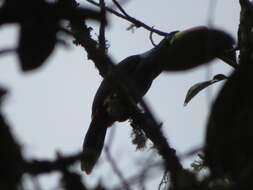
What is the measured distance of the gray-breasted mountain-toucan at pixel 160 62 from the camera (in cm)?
111

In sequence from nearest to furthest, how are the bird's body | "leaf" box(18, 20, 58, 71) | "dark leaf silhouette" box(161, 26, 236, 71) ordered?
"leaf" box(18, 20, 58, 71) < "dark leaf silhouette" box(161, 26, 236, 71) < the bird's body

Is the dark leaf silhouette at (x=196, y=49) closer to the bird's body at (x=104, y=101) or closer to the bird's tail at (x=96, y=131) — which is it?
the bird's body at (x=104, y=101)

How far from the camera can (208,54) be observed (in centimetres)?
100

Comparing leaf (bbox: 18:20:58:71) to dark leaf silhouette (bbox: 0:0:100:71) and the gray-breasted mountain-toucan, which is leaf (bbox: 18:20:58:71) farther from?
the gray-breasted mountain-toucan

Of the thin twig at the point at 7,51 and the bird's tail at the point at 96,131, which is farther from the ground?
the bird's tail at the point at 96,131

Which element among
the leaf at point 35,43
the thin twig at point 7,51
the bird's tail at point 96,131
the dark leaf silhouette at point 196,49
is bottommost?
the dark leaf silhouette at point 196,49

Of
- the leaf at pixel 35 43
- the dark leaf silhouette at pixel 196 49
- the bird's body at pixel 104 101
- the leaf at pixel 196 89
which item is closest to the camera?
the leaf at pixel 35 43

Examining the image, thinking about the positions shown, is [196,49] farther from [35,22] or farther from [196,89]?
[196,89]

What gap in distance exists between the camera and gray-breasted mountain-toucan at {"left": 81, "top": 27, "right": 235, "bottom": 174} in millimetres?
1107

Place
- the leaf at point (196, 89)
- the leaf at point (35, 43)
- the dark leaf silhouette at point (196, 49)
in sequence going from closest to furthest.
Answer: the leaf at point (35, 43)
the dark leaf silhouette at point (196, 49)
the leaf at point (196, 89)

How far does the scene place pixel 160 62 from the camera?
2.09 meters

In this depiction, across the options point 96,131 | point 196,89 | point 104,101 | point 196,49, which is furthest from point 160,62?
point 96,131

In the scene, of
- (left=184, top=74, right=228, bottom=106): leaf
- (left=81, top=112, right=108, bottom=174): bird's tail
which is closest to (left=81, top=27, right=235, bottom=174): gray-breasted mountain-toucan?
(left=81, top=112, right=108, bottom=174): bird's tail

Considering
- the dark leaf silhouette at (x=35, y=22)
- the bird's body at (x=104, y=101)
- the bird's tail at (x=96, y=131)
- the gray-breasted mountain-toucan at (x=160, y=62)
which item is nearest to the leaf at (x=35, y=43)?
the dark leaf silhouette at (x=35, y=22)
